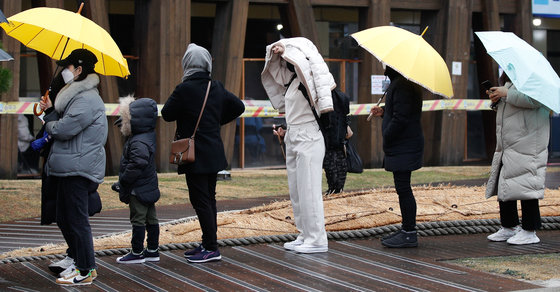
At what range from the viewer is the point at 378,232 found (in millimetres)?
9078

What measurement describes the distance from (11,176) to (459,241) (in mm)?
9300

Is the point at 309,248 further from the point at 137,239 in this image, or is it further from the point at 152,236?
the point at 137,239

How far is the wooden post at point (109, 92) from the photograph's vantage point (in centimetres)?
1630

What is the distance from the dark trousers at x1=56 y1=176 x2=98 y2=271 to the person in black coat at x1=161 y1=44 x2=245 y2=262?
41.4 inches

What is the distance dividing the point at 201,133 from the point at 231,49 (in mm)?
10221

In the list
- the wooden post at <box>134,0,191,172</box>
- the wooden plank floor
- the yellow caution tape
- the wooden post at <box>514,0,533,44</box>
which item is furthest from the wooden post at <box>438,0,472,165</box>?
the wooden plank floor

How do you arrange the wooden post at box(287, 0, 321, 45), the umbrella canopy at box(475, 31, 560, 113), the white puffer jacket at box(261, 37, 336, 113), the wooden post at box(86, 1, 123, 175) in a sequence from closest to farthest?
the white puffer jacket at box(261, 37, 336, 113) → the umbrella canopy at box(475, 31, 560, 113) → the wooden post at box(86, 1, 123, 175) → the wooden post at box(287, 0, 321, 45)

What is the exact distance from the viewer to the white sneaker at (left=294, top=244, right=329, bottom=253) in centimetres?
813

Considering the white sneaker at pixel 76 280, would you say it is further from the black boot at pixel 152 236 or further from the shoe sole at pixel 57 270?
the black boot at pixel 152 236

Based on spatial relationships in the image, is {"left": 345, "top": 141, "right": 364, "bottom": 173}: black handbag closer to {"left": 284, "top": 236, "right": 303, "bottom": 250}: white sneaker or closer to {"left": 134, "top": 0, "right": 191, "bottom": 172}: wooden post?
{"left": 284, "top": 236, "right": 303, "bottom": 250}: white sneaker

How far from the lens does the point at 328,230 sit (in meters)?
9.12

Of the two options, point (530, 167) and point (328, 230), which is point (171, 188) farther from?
point (530, 167)

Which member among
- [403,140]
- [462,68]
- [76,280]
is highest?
[462,68]

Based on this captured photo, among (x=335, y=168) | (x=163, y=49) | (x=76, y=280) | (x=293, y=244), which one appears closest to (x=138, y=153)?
(x=76, y=280)
